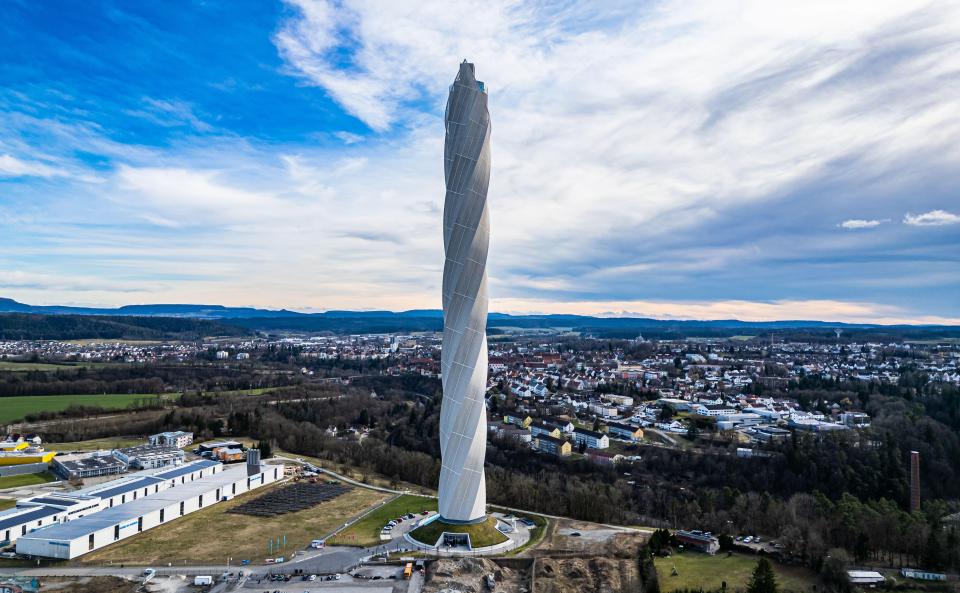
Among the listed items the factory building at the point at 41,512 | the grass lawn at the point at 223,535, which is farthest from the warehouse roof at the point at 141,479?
the grass lawn at the point at 223,535

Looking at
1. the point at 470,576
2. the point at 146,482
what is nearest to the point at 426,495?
the point at 470,576

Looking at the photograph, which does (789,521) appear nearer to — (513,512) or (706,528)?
(706,528)

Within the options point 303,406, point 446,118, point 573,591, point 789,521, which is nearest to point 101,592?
point 573,591

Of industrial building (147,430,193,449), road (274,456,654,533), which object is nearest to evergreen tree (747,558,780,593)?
road (274,456,654,533)

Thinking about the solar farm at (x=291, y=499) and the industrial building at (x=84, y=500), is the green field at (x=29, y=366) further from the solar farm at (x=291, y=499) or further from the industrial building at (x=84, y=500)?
the solar farm at (x=291, y=499)

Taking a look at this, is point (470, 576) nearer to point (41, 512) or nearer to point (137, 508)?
point (137, 508)

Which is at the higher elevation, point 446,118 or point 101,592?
point 446,118
